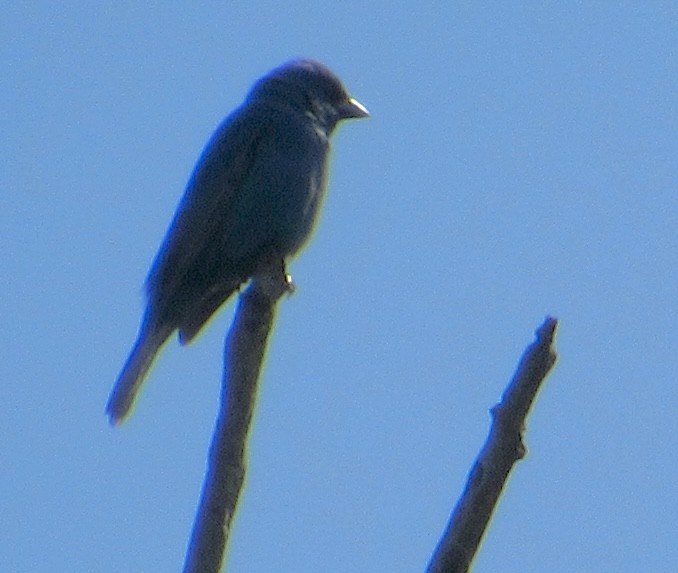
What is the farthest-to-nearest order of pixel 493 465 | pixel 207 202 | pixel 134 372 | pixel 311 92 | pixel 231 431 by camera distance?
pixel 311 92, pixel 207 202, pixel 134 372, pixel 231 431, pixel 493 465

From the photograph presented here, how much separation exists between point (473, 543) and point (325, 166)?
4.53 m

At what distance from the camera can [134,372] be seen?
642 centimetres

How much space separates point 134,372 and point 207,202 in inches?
44.7

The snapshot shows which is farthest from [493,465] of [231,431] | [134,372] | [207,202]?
[207,202]

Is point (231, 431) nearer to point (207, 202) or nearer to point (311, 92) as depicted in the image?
point (207, 202)

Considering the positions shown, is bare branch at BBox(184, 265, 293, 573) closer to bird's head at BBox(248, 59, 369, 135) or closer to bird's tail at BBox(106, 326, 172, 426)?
bird's tail at BBox(106, 326, 172, 426)

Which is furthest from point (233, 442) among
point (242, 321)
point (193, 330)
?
point (193, 330)

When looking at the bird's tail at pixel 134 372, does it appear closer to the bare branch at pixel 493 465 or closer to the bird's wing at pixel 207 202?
the bird's wing at pixel 207 202

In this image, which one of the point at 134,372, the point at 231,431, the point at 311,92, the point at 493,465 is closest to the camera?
the point at 493,465

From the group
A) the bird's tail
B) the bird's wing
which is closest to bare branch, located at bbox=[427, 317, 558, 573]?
the bird's tail

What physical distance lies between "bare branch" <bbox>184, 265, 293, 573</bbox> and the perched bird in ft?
6.95

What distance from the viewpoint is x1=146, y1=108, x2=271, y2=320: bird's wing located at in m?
6.89

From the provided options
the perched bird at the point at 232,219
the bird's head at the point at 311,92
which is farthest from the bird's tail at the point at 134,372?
the bird's head at the point at 311,92

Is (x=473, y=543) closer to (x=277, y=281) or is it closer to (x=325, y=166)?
(x=277, y=281)
